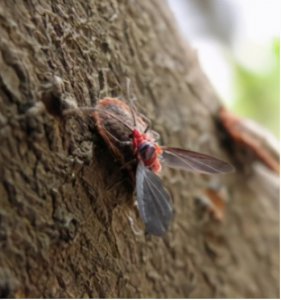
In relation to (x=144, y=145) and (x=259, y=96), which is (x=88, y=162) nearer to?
(x=144, y=145)

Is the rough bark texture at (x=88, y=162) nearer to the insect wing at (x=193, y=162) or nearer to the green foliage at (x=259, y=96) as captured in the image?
the insect wing at (x=193, y=162)

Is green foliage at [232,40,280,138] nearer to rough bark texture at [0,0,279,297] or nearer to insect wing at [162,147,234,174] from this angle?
rough bark texture at [0,0,279,297]

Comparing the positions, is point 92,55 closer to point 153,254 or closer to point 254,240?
point 153,254

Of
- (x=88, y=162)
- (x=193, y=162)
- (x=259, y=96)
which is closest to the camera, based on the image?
(x=88, y=162)

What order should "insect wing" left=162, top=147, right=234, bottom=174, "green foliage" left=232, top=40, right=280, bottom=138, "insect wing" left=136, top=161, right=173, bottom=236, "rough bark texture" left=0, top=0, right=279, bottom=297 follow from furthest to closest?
"green foliage" left=232, top=40, right=280, bottom=138 → "insect wing" left=162, top=147, right=234, bottom=174 → "insect wing" left=136, top=161, right=173, bottom=236 → "rough bark texture" left=0, top=0, right=279, bottom=297

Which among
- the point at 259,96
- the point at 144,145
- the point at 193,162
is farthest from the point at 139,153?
the point at 259,96

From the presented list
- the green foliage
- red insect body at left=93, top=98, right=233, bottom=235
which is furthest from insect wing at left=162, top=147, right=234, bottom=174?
the green foliage

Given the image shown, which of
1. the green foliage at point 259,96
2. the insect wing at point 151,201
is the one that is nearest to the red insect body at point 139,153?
the insect wing at point 151,201
